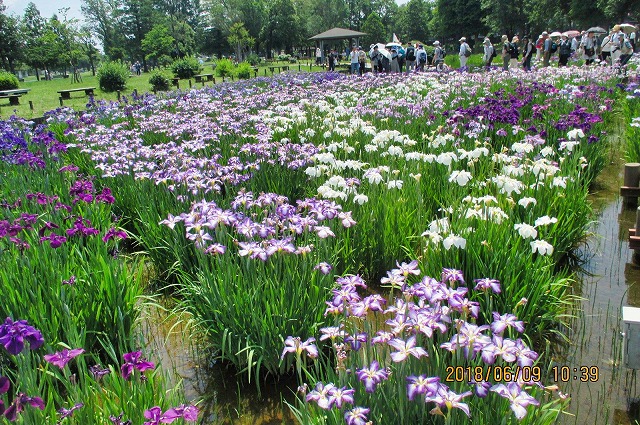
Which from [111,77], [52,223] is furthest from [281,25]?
[52,223]

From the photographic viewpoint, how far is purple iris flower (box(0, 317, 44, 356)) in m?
1.69

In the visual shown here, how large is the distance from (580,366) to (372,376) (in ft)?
6.27

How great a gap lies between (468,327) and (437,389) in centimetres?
31

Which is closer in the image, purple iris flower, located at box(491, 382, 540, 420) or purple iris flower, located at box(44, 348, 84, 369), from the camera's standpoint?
purple iris flower, located at box(491, 382, 540, 420)

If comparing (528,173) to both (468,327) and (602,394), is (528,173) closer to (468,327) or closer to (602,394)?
(602,394)

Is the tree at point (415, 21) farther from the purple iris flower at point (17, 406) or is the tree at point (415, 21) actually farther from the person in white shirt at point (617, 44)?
the purple iris flower at point (17, 406)

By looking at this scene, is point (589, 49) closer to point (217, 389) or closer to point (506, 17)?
point (217, 389)

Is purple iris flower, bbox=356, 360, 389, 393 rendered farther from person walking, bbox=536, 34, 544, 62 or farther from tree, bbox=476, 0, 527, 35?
tree, bbox=476, 0, 527, 35

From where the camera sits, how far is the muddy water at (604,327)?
270 centimetres

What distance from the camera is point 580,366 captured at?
10.1 ft

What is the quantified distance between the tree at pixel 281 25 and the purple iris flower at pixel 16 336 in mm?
80615

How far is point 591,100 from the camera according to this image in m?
8.58

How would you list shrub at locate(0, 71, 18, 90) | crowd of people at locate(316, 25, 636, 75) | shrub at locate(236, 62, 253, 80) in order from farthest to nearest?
1. shrub at locate(236, 62, 253, 80)
2. shrub at locate(0, 71, 18, 90)
3. crowd of people at locate(316, 25, 636, 75)

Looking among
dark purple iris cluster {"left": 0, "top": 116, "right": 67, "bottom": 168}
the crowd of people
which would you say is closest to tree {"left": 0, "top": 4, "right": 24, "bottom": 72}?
the crowd of people
